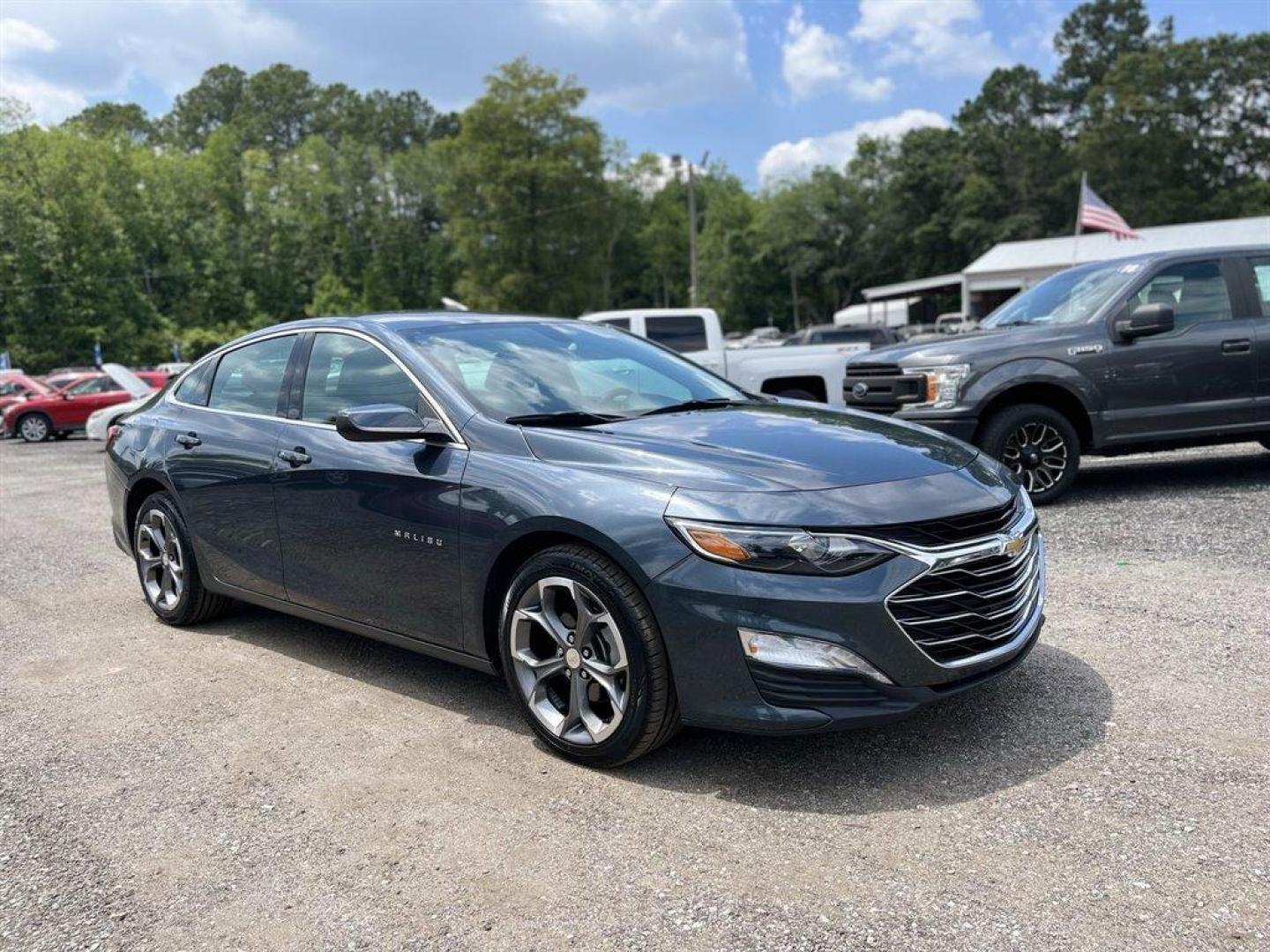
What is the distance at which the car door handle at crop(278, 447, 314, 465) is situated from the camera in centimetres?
452

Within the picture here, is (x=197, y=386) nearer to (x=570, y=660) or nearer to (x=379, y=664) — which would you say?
(x=379, y=664)

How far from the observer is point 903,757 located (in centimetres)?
355

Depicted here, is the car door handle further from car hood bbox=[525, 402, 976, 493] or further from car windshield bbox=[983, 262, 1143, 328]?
car windshield bbox=[983, 262, 1143, 328]

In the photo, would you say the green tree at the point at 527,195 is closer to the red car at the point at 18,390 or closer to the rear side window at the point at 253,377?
the red car at the point at 18,390

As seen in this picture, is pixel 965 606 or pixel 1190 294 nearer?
pixel 965 606

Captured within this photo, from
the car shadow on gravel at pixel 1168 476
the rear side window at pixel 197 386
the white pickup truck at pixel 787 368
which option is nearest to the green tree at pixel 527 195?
the white pickup truck at pixel 787 368

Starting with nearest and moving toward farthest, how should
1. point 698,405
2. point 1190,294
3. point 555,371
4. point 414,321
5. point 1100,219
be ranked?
point 555,371, point 698,405, point 414,321, point 1190,294, point 1100,219

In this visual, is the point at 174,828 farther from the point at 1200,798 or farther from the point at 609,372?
Result: the point at 1200,798

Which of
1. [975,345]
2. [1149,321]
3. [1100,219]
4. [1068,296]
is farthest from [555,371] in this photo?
[1100,219]

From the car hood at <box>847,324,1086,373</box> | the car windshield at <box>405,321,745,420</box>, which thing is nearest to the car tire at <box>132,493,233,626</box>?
the car windshield at <box>405,321,745,420</box>

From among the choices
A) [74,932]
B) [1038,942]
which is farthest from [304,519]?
[1038,942]

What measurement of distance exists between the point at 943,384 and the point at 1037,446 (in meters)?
0.87

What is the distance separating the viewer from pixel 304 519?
452 cm

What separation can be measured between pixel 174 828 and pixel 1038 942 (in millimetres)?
2621
